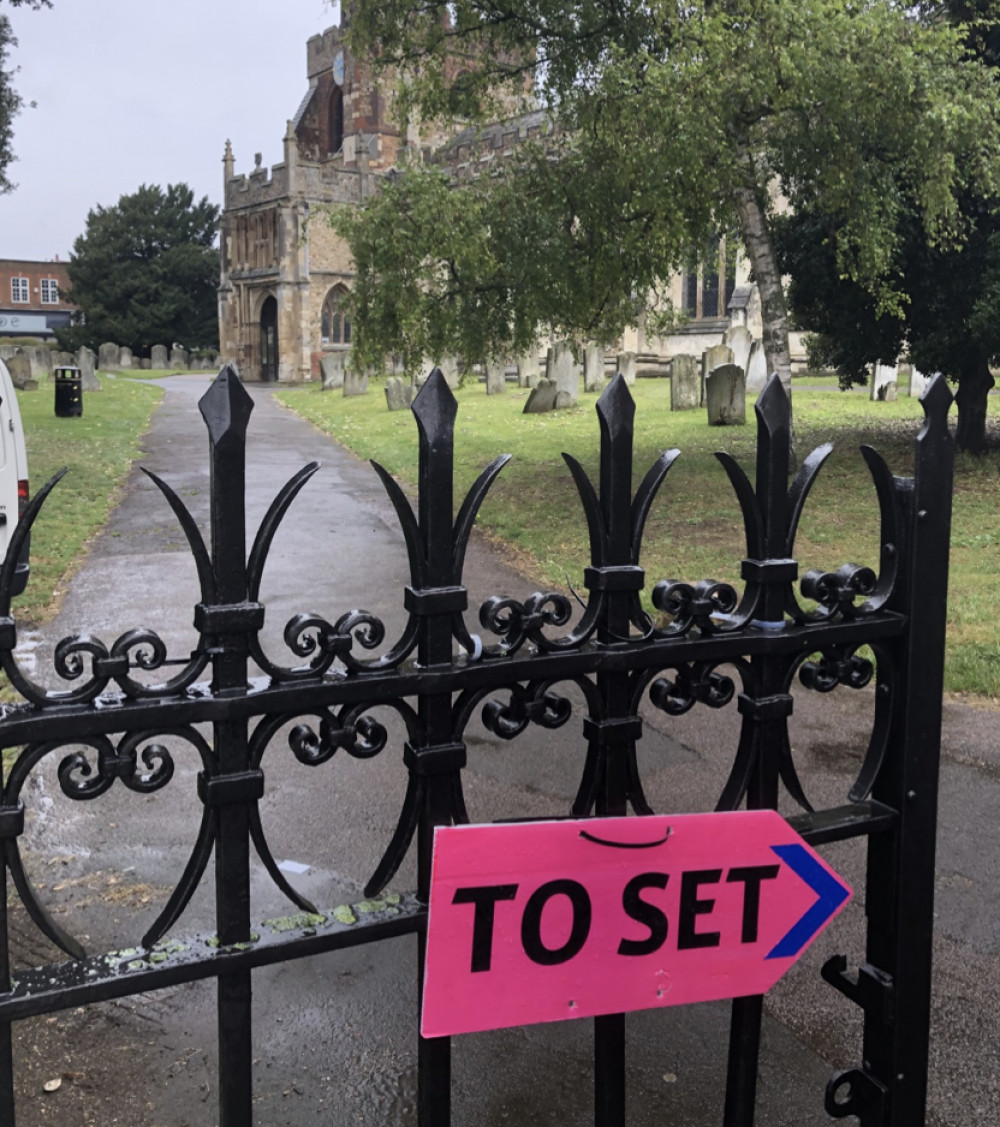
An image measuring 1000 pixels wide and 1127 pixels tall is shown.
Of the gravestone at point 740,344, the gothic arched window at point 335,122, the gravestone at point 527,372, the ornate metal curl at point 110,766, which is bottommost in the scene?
the ornate metal curl at point 110,766

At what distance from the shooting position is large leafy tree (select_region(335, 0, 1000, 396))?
1147cm

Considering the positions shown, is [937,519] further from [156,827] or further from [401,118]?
[401,118]

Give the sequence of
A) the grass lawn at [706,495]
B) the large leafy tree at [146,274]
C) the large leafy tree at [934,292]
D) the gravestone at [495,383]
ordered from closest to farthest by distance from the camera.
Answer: the grass lawn at [706,495] < the large leafy tree at [934,292] < the gravestone at [495,383] < the large leafy tree at [146,274]

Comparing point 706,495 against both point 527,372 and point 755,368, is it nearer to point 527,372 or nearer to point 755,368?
point 755,368

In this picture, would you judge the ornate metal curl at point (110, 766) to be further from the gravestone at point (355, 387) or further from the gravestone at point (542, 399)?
the gravestone at point (355, 387)

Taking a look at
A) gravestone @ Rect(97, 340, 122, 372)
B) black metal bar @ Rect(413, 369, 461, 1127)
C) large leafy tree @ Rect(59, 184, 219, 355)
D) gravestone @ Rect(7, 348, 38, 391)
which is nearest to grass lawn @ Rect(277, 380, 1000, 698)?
black metal bar @ Rect(413, 369, 461, 1127)

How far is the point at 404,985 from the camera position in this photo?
11.8 feet

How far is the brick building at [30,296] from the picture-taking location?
9294 cm

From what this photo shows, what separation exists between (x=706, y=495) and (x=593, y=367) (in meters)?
15.3

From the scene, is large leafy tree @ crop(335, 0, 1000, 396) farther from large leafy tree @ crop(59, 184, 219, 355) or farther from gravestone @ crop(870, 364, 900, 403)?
large leafy tree @ crop(59, 184, 219, 355)

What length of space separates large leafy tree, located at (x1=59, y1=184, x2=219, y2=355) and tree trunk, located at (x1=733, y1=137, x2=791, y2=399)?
51033mm

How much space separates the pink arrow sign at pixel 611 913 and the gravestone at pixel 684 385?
20.8m

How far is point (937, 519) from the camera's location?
2.41m

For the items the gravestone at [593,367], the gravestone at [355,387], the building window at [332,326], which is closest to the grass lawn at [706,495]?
the gravestone at [593,367]
